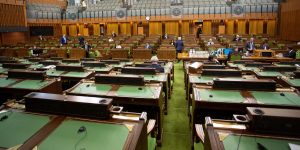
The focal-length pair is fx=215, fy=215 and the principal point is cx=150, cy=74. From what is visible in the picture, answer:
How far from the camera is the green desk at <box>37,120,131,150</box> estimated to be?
6.82 ft

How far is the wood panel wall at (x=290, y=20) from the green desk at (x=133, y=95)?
50.9 feet

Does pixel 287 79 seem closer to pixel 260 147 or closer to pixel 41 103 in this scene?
pixel 260 147

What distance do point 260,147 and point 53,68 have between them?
5779mm

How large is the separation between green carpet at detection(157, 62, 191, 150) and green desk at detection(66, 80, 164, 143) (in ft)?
1.03

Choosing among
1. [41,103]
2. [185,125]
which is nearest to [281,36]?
[185,125]

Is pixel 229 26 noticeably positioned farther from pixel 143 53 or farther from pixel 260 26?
pixel 143 53

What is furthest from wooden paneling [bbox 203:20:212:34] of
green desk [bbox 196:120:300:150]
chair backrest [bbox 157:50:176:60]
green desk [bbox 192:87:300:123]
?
green desk [bbox 196:120:300:150]

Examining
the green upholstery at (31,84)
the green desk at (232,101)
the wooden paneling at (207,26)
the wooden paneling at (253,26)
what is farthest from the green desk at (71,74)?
the wooden paneling at (253,26)

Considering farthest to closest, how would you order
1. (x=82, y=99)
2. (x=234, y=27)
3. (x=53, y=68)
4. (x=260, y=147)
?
(x=234, y=27)
(x=53, y=68)
(x=82, y=99)
(x=260, y=147)

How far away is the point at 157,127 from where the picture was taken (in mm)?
3902

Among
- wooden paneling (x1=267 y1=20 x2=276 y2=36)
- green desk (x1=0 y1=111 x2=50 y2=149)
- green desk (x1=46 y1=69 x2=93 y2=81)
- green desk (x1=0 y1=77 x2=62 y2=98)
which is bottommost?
green desk (x1=0 y1=111 x2=50 y2=149)

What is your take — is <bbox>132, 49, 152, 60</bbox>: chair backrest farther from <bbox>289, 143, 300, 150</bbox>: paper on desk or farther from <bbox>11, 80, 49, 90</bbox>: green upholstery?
<bbox>289, 143, 300, 150</bbox>: paper on desk

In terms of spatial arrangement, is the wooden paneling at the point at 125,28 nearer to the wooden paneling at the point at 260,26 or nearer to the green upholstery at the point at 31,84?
the wooden paneling at the point at 260,26

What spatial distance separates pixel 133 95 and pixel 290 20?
17.7 meters
